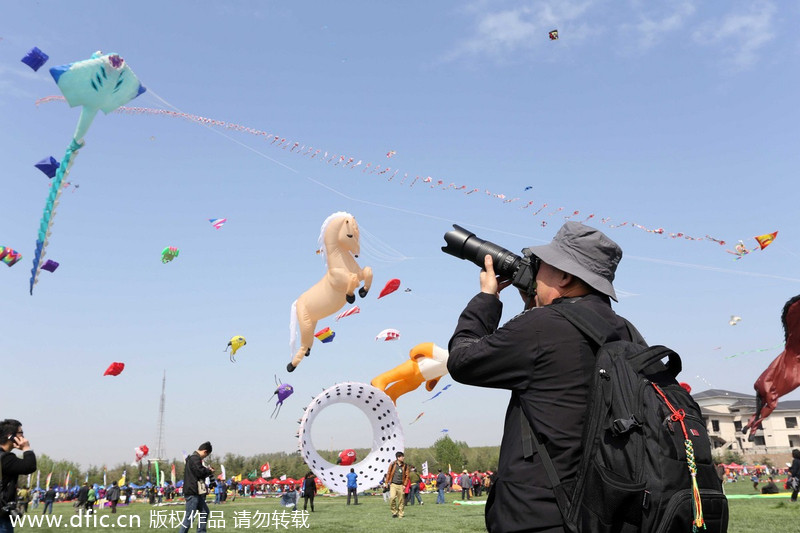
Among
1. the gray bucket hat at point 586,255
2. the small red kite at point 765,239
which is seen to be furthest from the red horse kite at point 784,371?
the gray bucket hat at point 586,255

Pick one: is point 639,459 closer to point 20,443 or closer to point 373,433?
point 20,443

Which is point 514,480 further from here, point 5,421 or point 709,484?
point 5,421

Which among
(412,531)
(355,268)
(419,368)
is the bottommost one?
(412,531)

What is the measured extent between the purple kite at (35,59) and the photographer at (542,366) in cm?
1313

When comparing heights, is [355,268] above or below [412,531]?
above

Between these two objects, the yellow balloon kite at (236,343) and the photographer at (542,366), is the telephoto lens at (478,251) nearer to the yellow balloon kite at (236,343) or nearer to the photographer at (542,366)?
the photographer at (542,366)

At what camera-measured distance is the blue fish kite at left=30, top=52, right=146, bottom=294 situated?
11.8 m

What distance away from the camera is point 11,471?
6.37 metres

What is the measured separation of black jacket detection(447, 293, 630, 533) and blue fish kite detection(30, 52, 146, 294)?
11.8m

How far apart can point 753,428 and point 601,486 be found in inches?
493

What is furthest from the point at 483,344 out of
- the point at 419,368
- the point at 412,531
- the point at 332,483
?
the point at 332,483

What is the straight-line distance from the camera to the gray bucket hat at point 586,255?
2.59 m

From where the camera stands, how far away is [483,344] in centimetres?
243

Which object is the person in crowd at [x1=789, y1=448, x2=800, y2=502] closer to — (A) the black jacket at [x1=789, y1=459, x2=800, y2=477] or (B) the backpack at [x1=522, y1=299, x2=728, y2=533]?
(A) the black jacket at [x1=789, y1=459, x2=800, y2=477]
